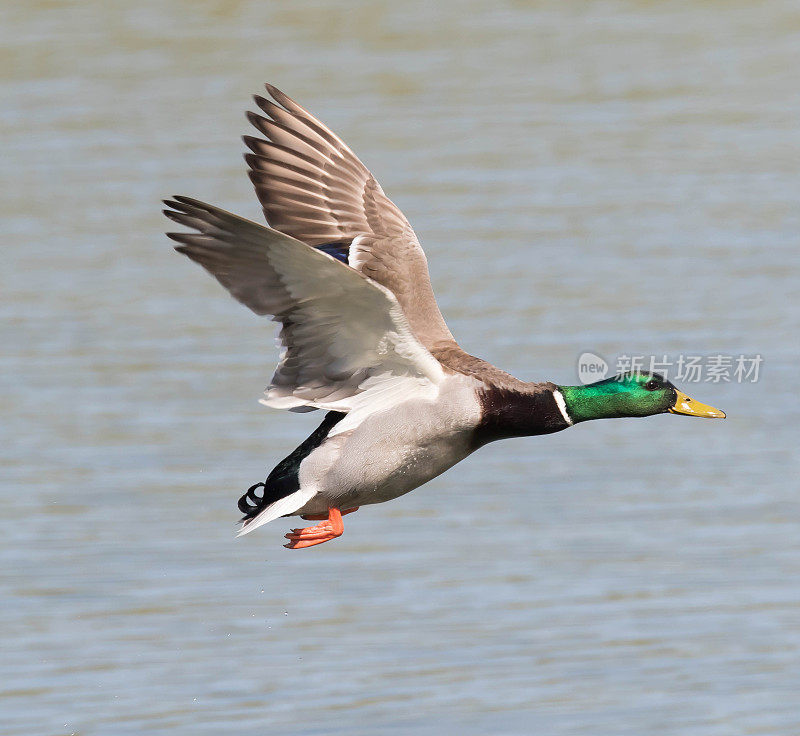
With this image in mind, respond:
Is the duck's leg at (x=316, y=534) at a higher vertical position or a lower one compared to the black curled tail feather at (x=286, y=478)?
lower

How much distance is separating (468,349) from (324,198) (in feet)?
13.0

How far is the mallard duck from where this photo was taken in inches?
316

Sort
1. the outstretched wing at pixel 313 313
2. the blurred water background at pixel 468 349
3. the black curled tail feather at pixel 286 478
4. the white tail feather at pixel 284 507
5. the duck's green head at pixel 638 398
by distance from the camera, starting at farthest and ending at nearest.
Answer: the blurred water background at pixel 468 349 → the duck's green head at pixel 638 398 → the black curled tail feather at pixel 286 478 → the white tail feather at pixel 284 507 → the outstretched wing at pixel 313 313

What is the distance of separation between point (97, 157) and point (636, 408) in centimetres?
1187

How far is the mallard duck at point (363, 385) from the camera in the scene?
8.04 metres

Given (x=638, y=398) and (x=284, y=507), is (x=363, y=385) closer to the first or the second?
(x=284, y=507)

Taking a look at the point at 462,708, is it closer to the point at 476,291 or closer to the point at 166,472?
the point at 166,472

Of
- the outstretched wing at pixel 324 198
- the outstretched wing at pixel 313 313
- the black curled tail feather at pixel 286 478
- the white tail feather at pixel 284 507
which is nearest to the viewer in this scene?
the outstretched wing at pixel 313 313

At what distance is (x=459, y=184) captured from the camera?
18562 mm

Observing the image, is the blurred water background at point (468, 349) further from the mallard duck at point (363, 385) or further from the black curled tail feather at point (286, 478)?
the mallard duck at point (363, 385)

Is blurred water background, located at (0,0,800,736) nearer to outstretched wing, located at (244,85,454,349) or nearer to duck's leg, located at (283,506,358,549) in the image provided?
duck's leg, located at (283,506,358,549)

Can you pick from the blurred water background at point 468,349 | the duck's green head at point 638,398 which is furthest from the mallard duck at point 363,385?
the blurred water background at point 468,349

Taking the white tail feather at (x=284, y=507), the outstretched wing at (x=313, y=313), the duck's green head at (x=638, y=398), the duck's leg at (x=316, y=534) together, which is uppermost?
the outstretched wing at (x=313, y=313)

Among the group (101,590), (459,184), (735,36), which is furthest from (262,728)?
(735,36)
